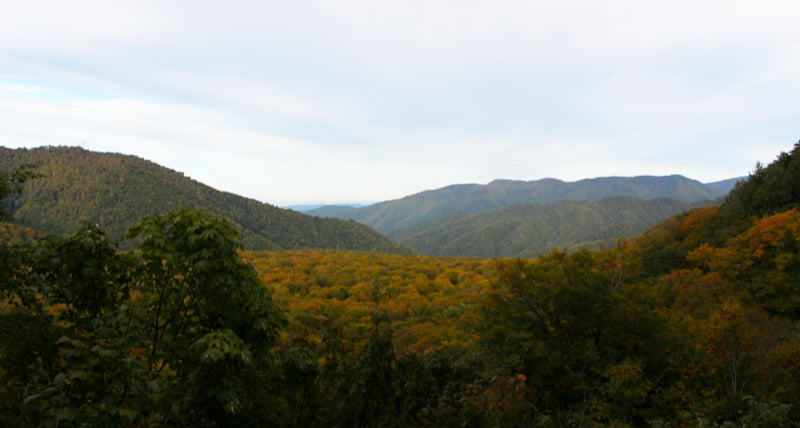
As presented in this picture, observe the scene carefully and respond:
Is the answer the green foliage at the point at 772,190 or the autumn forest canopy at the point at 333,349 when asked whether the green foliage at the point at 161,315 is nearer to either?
the autumn forest canopy at the point at 333,349

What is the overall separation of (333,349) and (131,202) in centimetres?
18648

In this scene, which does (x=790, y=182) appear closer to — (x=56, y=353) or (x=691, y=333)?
(x=691, y=333)

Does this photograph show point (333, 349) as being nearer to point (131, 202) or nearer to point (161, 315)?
point (161, 315)

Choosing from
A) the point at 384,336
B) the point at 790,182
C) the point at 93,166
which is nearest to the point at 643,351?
the point at 384,336

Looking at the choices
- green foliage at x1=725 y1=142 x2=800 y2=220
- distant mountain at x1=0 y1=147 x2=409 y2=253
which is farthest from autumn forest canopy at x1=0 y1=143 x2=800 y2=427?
distant mountain at x1=0 y1=147 x2=409 y2=253

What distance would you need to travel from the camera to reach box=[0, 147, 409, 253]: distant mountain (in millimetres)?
140538

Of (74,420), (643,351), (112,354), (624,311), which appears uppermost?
(112,354)

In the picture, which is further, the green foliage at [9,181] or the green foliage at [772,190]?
the green foliage at [772,190]

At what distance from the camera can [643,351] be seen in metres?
12.1

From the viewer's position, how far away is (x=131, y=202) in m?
150

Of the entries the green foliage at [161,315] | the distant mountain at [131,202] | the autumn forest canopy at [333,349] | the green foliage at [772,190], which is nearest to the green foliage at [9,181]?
the autumn forest canopy at [333,349]

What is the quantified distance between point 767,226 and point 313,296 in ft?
117

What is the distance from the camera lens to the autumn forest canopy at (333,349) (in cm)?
443

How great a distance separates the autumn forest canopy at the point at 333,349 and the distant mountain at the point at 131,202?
128859 mm
